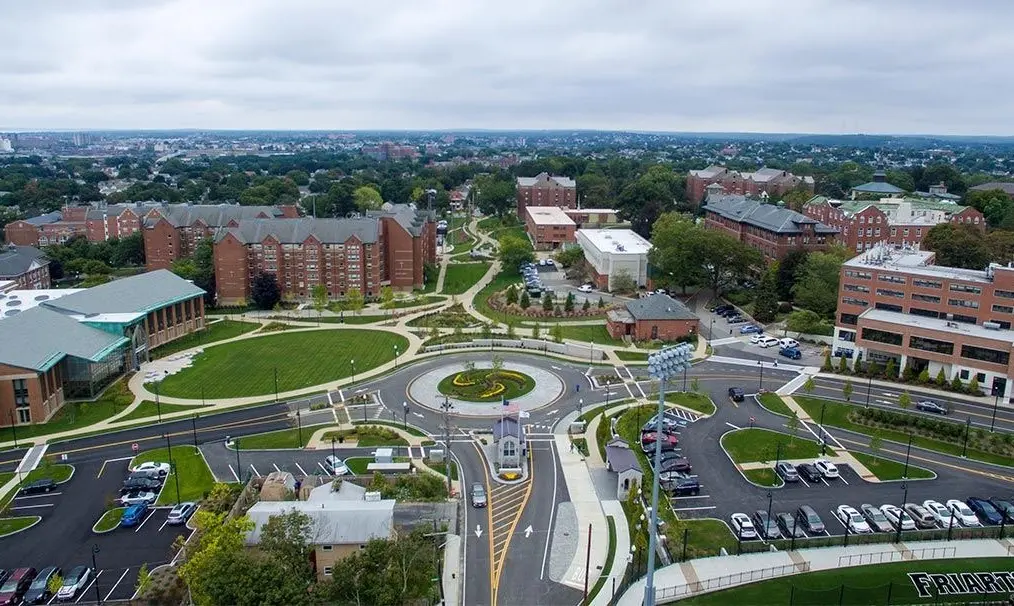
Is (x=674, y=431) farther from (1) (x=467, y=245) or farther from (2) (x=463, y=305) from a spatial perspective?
(1) (x=467, y=245)

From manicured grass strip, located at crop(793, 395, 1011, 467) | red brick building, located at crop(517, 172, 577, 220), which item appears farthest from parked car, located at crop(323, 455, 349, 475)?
red brick building, located at crop(517, 172, 577, 220)

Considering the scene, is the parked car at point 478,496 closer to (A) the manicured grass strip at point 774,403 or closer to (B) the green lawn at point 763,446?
(B) the green lawn at point 763,446

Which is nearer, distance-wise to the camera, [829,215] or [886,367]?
[886,367]

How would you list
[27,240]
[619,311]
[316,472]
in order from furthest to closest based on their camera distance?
[27,240] < [619,311] < [316,472]

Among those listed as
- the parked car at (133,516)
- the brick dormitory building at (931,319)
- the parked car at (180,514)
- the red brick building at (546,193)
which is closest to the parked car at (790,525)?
the brick dormitory building at (931,319)

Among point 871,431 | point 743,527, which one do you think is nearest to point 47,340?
point 743,527

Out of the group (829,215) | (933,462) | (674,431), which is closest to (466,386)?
(674,431)

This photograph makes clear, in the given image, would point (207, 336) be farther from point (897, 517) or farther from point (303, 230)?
point (897, 517)
